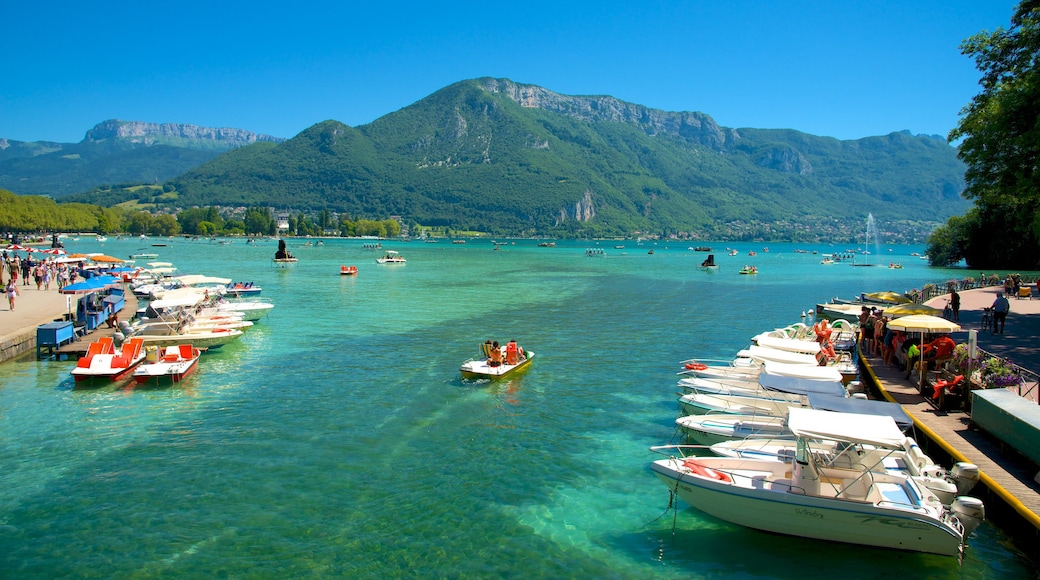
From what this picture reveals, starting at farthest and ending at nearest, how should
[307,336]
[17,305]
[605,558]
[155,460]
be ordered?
[17,305] → [307,336] → [155,460] → [605,558]

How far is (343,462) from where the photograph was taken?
15148 millimetres

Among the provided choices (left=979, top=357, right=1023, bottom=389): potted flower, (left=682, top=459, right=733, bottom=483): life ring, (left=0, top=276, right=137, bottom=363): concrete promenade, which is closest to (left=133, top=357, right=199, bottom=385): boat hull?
(left=0, top=276, right=137, bottom=363): concrete promenade

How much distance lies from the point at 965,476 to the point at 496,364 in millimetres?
15157

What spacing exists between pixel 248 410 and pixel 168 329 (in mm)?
12566

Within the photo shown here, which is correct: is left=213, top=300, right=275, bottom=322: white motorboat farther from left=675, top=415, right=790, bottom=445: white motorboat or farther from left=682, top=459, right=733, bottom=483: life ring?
left=682, top=459, right=733, bottom=483: life ring

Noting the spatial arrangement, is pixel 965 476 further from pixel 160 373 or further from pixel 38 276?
pixel 38 276

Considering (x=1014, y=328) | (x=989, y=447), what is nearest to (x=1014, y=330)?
(x=1014, y=328)

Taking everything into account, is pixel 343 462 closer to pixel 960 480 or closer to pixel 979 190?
pixel 960 480

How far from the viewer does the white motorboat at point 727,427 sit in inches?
605

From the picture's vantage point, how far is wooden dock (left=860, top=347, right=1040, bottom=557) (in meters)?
10.9

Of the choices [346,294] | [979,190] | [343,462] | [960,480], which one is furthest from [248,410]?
[346,294]

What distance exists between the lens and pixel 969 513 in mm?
Result: 10664

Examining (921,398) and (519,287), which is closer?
(921,398)

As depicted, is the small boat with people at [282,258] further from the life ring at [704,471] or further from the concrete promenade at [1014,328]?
the life ring at [704,471]
